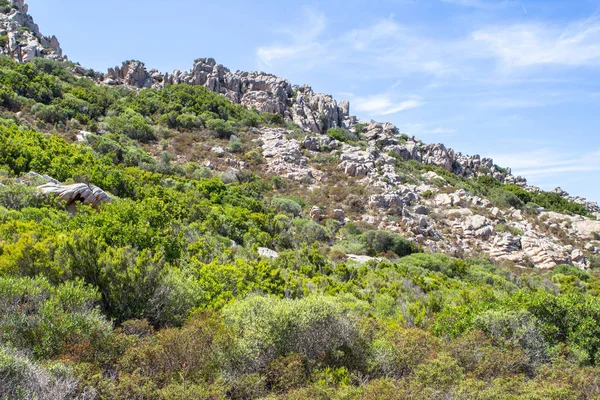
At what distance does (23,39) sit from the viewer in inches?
1769

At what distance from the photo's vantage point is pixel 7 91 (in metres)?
28.7

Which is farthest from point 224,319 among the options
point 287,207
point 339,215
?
point 339,215

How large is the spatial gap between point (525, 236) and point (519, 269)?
17.8 ft

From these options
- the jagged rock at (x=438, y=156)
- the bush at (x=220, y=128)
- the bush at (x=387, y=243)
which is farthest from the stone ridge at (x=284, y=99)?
the bush at (x=387, y=243)

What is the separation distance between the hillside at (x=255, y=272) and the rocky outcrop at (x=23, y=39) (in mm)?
5191

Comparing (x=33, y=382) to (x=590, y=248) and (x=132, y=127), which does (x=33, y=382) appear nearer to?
(x=132, y=127)

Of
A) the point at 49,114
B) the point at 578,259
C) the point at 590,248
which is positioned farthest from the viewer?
the point at 590,248

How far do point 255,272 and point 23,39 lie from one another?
50802mm

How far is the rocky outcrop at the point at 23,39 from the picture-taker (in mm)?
42188

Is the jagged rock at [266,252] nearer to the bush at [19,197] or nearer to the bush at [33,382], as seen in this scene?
the bush at [19,197]

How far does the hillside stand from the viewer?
576cm

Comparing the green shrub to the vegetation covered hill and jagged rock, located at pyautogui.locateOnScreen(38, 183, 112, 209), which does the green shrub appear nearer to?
the vegetation covered hill

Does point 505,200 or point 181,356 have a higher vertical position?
point 505,200

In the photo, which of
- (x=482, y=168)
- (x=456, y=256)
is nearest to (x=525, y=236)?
(x=456, y=256)
